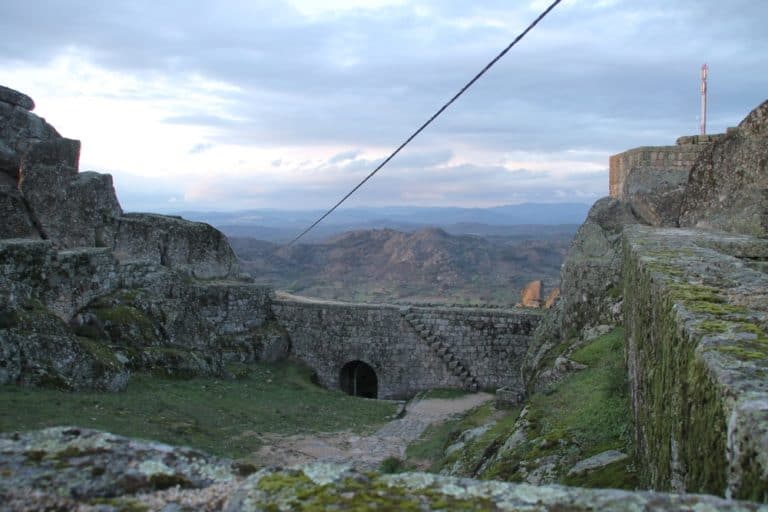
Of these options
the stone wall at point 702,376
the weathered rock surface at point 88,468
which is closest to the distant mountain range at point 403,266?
the stone wall at point 702,376

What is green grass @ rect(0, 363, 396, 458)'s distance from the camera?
34.9 ft

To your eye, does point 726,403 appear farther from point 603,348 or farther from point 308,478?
point 603,348

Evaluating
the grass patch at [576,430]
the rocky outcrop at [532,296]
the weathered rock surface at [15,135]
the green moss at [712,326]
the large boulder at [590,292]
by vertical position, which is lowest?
the rocky outcrop at [532,296]

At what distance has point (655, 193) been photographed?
1625cm

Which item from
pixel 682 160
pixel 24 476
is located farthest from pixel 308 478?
pixel 682 160

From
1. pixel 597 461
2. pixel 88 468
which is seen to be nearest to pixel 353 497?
pixel 88 468

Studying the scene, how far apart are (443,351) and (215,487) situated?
1821 centimetres

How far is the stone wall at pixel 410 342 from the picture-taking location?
1992cm

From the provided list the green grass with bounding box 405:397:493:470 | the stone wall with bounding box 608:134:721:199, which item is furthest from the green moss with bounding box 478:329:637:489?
the stone wall with bounding box 608:134:721:199

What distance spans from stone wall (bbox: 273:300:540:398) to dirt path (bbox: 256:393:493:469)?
2517 millimetres

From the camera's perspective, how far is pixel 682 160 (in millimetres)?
16859

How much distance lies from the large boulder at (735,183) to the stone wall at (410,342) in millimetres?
9285

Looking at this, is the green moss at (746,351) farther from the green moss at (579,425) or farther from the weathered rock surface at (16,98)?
the weathered rock surface at (16,98)

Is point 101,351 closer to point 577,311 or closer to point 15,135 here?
point 577,311
